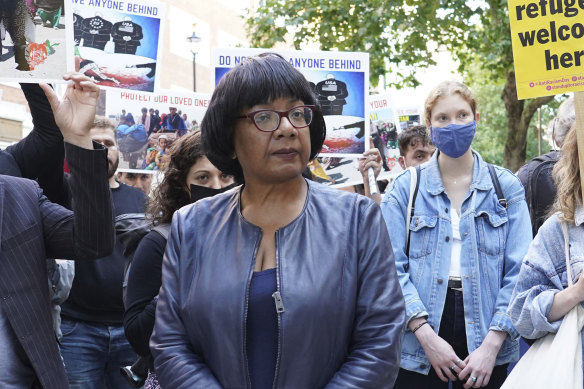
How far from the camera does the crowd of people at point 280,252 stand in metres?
2.69

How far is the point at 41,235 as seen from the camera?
3.31m

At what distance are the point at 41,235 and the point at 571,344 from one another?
2.07m

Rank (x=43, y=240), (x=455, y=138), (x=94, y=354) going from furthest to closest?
(x=94, y=354), (x=455, y=138), (x=43, y=240)

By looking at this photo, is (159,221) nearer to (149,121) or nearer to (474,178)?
(474,178)

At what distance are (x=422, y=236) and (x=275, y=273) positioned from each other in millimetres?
1890

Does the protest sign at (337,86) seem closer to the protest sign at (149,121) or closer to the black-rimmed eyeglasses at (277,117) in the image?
the protest sign at (149,121)

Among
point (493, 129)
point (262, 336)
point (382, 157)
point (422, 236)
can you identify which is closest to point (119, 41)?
point (382, 157)

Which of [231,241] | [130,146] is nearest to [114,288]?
[130,146]

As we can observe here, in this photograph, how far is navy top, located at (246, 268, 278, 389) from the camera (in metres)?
2.69

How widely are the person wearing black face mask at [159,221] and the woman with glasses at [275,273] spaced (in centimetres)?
92

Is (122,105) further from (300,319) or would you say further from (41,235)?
(300,319)

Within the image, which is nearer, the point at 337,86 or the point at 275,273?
the point at 275,273

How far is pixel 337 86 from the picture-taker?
6.33m

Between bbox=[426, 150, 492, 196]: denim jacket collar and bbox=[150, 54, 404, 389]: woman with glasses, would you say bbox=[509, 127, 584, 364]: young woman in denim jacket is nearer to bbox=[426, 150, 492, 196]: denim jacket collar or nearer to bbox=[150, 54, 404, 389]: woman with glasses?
bbox=[426, 150, 492, 196]: denim jacket collar
